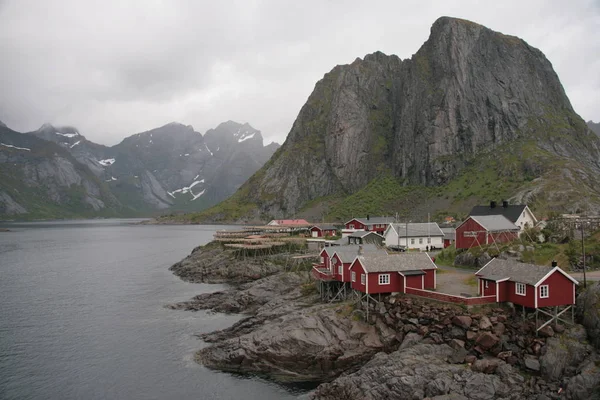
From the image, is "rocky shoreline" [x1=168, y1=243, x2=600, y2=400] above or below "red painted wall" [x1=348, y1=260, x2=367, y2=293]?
below

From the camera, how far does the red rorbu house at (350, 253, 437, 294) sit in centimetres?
4031

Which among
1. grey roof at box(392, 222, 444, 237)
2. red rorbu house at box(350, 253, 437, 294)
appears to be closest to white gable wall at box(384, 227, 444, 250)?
grey roof at box(392, 222, 444, 237)

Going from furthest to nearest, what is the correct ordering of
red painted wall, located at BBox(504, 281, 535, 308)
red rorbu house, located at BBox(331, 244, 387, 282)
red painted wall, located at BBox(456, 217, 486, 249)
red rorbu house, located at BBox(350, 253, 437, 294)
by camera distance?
red painted wall, located at BBox(456, 217, 486, 249) < red rorbu house, located at BBox(331, 244, 387, 282) < red rorbu house, located at BBox(350, 253, 437, 294) < red painted wall, located at BBox(504, 281, 535, 308)

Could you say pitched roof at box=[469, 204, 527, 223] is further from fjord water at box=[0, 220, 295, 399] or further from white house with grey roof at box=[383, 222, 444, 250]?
fjord water at box=[0, 220, 295, 399]

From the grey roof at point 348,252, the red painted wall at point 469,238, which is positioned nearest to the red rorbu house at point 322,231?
the red painted wall at point 469,238

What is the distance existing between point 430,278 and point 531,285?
10.5 meters

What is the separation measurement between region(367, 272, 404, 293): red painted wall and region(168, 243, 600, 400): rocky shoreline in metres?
0.99

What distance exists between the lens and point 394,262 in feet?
136

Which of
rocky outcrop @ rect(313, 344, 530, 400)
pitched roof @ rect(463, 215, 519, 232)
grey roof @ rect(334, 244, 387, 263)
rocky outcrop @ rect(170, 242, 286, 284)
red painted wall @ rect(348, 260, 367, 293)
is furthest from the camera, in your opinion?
rocky outcrop @ rect(170, 242, 286, 284)

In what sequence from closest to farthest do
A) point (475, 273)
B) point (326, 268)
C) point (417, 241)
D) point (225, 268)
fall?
point (475, 273), point (326, 268), point (417, 241), point (225, 268)

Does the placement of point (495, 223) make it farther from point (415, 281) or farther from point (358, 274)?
point (358, 274)

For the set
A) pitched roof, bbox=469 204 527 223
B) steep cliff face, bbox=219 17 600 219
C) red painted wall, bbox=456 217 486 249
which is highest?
steep cliff face, bbox=219 17 600 219

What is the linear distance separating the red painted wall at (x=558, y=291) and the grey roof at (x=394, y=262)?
10731 millimetres

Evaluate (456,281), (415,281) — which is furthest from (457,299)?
(456,281)
